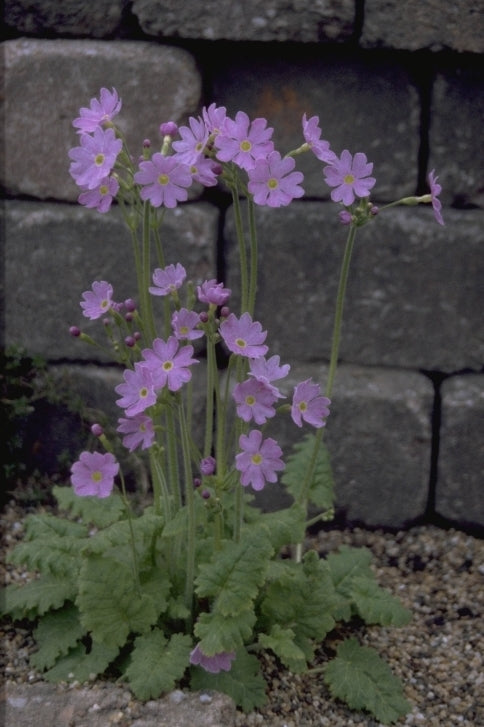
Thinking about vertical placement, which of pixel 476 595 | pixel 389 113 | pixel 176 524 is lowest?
pixel 476 595

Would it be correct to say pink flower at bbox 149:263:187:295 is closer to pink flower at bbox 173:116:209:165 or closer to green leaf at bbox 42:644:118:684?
pink flower at bbox 173:116:209:165

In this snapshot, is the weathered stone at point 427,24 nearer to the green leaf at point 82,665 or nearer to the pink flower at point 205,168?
the pink flower at point 205,168

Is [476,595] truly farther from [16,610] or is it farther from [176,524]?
[16,610]

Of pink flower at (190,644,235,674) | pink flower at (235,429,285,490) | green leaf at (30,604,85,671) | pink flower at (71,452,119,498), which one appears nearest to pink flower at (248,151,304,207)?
pink flower at (235,429,285,490)

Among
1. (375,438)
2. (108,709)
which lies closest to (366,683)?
(108,709)

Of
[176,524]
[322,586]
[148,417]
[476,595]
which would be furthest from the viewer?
[476,595]

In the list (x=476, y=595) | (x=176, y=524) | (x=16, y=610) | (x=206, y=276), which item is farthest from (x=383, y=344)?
(x=16, y=610)

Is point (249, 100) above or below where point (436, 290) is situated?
above
